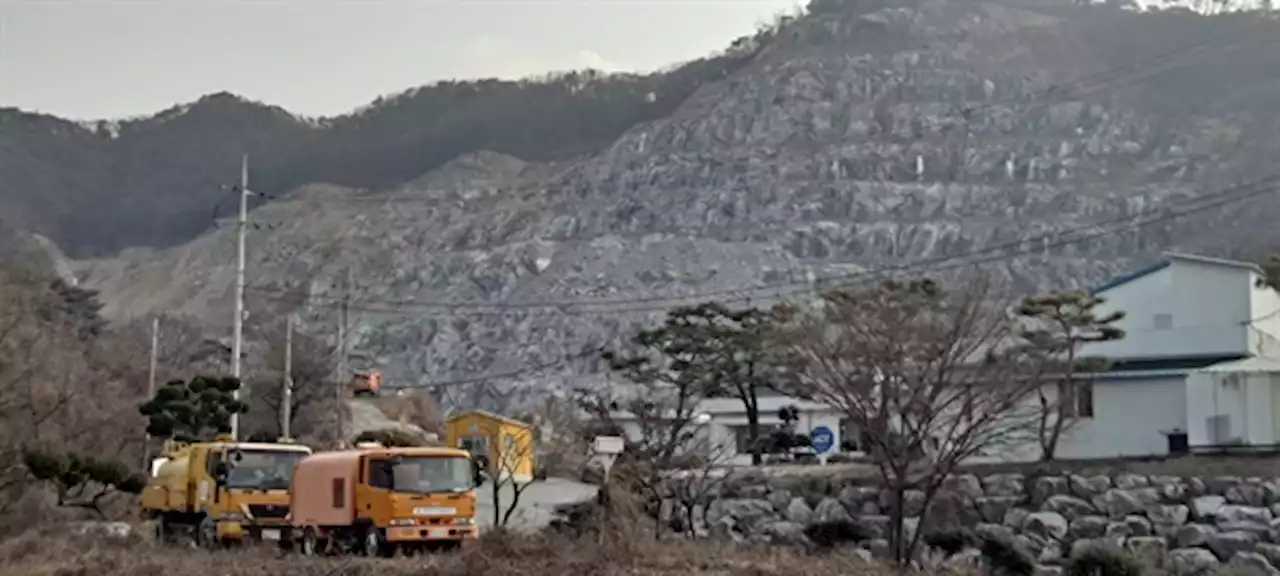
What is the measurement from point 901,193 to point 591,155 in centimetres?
4575

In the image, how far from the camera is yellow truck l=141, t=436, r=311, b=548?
850 inches

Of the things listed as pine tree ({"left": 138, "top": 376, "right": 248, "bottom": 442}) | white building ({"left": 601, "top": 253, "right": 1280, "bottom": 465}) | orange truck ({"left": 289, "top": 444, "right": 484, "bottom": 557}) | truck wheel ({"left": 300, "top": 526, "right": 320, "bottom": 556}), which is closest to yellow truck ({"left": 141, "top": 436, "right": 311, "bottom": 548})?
truck wheel ({"left": 300, "top": 526, "right": 320, "bottom": 556})

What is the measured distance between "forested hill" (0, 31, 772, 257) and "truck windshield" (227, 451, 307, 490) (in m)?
87.1

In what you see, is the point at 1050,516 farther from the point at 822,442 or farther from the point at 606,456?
the point at 606,456

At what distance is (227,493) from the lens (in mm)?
22000

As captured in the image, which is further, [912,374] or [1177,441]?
[1177,441]

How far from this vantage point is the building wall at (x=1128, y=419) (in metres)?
32.3

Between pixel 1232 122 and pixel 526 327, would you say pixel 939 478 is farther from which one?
pixel 1232 122

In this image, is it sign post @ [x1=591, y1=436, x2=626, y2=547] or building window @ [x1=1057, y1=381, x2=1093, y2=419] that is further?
building window @ [x1=1057, y1=381, x2=1093, y2=419]

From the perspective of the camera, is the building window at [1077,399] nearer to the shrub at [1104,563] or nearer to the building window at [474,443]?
the shrub at [1104,563]

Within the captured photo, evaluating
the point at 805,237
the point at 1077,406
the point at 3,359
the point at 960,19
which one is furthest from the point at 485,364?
the point at 960,19

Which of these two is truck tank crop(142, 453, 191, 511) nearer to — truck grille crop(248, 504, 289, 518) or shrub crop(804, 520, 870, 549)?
truck grille crop(248, 504, 289, 518)

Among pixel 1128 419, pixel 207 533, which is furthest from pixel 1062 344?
pixel 207 533

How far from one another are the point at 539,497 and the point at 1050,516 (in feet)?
39.4
